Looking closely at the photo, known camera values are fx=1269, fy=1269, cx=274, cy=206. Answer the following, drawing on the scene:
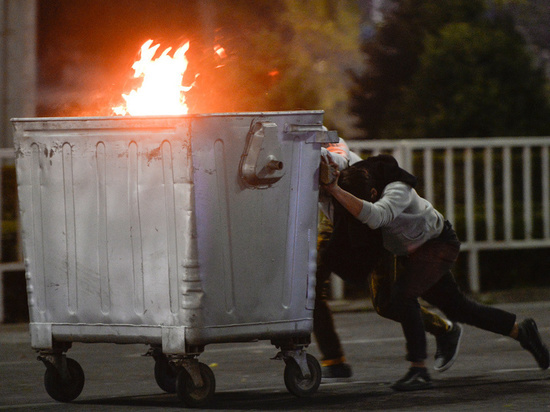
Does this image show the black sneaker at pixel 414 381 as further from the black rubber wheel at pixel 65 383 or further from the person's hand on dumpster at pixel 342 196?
the black rubber wheel at pixel 65 383

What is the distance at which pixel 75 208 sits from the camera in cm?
567

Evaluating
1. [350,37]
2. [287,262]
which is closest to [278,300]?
[287,262]

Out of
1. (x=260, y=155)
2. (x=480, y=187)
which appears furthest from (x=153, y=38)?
(x=260, y=155)

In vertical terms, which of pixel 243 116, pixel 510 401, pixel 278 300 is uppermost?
pixel 243 116

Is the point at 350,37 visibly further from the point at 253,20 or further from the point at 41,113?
the point at 41,113

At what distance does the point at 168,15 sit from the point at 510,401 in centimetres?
885

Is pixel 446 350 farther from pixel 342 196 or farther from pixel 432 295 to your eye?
pixel 342 196

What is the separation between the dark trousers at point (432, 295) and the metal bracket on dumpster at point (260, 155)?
3.41 feet

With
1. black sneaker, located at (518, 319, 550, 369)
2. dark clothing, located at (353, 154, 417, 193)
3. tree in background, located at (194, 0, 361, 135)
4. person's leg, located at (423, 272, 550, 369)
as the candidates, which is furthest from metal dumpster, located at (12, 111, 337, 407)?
black sneaker, located at (518, 319, 550, 369)

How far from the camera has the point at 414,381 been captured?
6.06m

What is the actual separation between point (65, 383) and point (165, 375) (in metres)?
0.53

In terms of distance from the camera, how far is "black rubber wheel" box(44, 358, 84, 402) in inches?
229

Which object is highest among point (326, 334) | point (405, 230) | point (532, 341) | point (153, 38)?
point (153, 38)

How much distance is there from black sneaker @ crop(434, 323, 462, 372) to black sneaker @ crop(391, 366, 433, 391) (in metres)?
0.47
